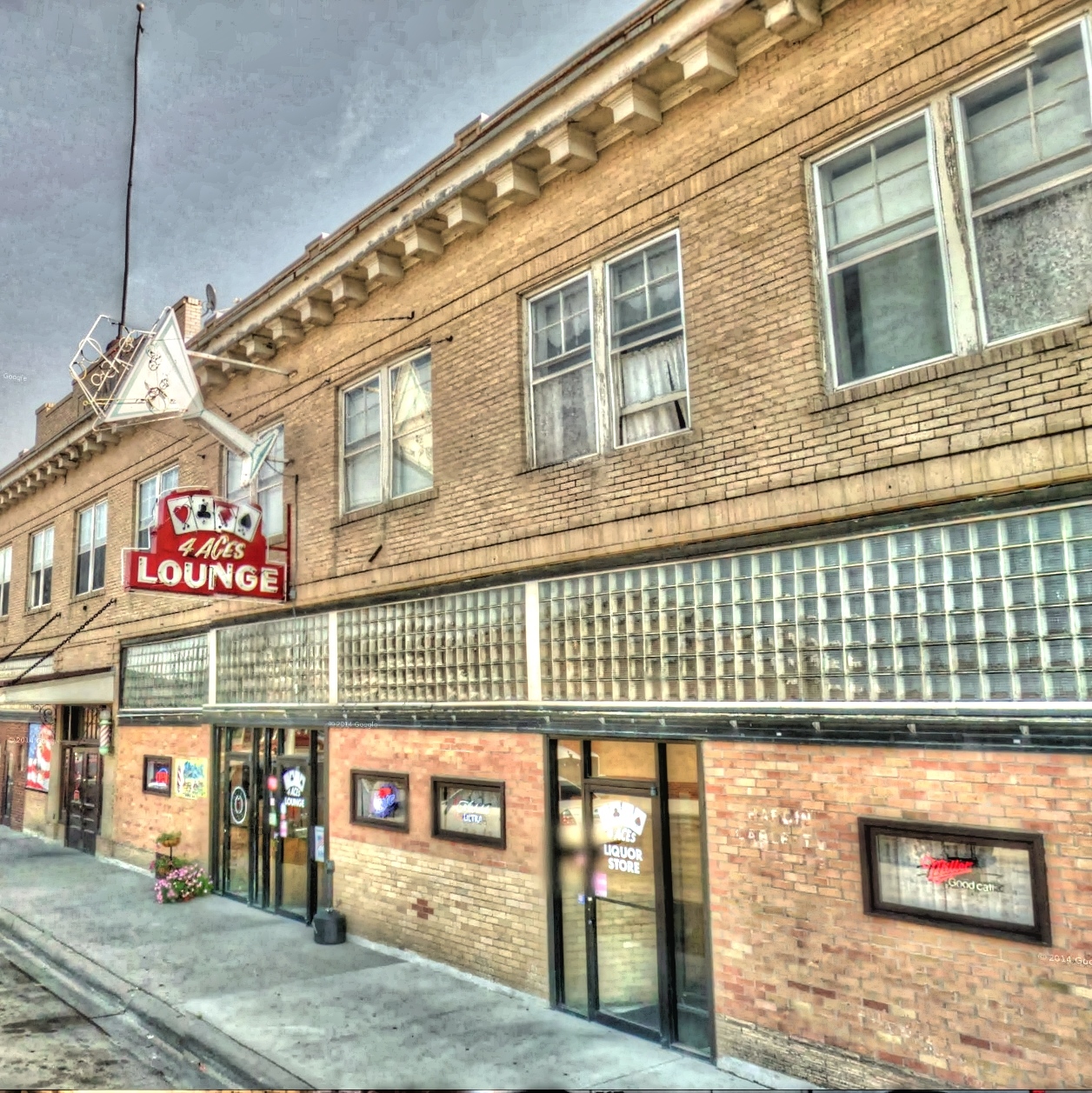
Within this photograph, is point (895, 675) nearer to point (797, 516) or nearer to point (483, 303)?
point (797, 516)

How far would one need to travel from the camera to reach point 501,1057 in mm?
7277

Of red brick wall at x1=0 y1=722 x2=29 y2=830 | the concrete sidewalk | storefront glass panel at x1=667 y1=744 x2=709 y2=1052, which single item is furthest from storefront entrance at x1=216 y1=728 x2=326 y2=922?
red brick wall at x1=0 y1=722 x2=29 y2=830

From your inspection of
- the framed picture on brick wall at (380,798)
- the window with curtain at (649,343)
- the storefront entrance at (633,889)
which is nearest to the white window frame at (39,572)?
the framed picture on brick wall at (380,798)

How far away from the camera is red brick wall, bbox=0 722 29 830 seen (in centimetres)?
2205

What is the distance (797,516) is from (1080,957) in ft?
10.4

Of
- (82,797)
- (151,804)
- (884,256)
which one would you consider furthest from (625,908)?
(82,797)

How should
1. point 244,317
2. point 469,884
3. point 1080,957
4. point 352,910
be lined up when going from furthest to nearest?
point 244,317 < point 352,910 < point 469,884 < point 1080,957

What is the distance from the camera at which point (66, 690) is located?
18.5 m

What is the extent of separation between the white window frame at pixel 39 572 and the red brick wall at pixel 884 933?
18.6 meters

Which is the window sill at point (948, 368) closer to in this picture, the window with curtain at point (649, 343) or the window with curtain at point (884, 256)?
the window with curtain at point (884, 256)

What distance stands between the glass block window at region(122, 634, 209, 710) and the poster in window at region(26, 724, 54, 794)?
4453mm

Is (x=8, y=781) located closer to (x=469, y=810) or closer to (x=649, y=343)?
(x=469, y=810)

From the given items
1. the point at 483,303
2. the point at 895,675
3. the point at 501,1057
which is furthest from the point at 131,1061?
the point at 483,303

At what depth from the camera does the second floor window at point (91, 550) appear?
18875mm
